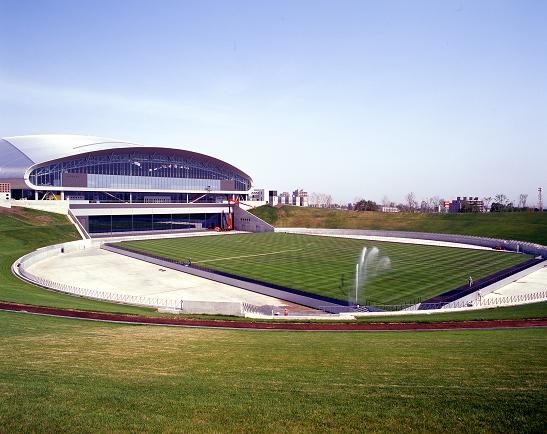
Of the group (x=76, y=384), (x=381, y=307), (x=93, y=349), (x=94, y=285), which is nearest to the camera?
(x=76, y=384)

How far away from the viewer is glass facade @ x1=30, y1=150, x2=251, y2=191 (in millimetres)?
76062

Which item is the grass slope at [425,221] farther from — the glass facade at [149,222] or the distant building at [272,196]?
the glass facade at [149,222]

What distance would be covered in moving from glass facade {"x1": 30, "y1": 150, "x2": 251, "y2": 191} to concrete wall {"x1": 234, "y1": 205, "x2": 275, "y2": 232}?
9.43 meters

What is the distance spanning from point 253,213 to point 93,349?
8595cm

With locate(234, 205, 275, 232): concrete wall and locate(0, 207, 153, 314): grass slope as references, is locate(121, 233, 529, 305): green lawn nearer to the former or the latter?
locate(0, 207, 153, 314): grass slope

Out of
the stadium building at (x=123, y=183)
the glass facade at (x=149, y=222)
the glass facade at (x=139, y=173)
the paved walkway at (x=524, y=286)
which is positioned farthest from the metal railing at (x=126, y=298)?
the glass facade at (x=139, y=173)

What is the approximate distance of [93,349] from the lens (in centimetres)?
1332

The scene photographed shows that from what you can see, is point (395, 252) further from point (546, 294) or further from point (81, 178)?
point (81, 178)

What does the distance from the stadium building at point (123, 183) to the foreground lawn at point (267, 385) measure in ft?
207

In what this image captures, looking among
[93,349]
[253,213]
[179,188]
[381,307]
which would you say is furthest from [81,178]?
[93,349]

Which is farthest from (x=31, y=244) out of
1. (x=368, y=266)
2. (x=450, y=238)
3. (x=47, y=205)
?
(x=450, y=238)

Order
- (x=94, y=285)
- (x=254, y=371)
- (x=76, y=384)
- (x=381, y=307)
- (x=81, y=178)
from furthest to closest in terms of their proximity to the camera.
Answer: (x=81, y=178) → (x=94, y=285) → (x=381, y=307) → (x=254, y=371) → (x=76, y=384)

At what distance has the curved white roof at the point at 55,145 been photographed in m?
75.2

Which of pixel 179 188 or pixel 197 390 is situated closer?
pixel 197 390
